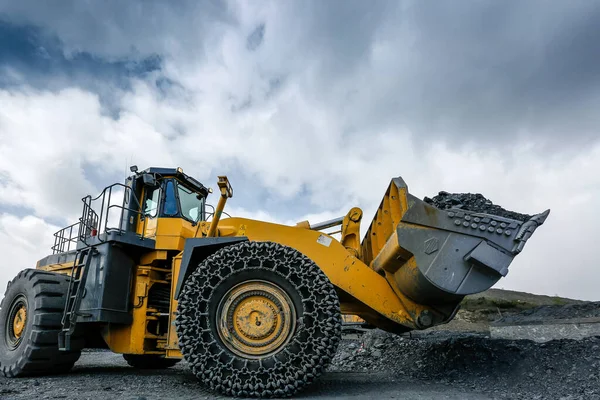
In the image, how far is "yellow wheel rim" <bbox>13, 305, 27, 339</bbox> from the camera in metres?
A: 7.12

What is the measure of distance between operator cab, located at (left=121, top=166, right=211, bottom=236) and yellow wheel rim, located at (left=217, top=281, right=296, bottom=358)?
274 cm

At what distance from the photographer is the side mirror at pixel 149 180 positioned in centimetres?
727

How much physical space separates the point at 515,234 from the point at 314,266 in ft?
6.81

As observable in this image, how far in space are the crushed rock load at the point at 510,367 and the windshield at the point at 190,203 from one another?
4065 mm

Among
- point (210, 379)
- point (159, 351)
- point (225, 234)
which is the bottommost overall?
point (210, 379)

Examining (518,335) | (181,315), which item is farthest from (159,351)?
(518,335)

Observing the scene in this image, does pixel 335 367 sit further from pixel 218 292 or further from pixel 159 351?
pixel 218 292

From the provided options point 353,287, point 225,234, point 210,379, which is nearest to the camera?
point 210,379

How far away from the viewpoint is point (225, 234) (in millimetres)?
5809

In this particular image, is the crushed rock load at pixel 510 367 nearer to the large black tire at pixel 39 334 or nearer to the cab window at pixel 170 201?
Answer: the cab window at pixel 170 201

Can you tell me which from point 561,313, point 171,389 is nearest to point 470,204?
point 171,389

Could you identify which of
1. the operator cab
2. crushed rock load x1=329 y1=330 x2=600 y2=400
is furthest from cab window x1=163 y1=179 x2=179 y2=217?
crushed rock load x1=329 y1=330 x2=600 y2=400

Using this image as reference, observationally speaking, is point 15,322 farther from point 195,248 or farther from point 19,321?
point 195,248

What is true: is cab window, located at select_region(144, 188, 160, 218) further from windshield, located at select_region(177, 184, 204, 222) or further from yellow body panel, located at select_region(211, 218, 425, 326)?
yellow body panel, located at select_region(211, 218, 425, 326)
